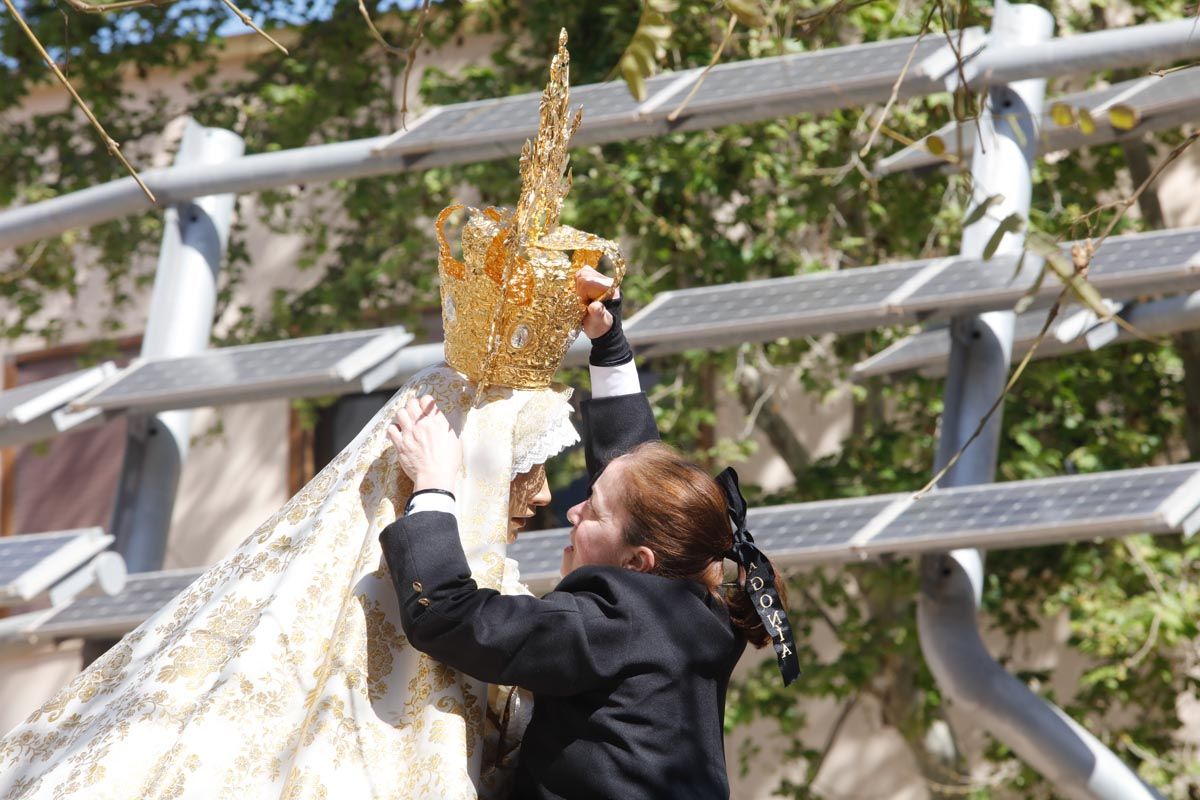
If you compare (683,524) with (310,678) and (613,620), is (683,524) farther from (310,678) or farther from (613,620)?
(310,678)

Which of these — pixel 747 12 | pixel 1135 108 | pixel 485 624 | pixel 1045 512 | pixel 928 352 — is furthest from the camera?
pixel 928 352

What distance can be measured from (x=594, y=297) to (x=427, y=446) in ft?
1.55

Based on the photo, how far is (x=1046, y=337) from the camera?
5895mm

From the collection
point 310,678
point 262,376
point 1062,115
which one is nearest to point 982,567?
point 262,376

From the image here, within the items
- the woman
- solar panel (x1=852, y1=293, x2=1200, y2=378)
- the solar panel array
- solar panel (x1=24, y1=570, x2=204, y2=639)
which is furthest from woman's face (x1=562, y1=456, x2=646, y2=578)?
solar panel (x1=852, y1=293, x2=1200, y2=378)

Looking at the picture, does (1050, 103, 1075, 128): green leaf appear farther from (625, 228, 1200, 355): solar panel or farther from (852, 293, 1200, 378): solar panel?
(852, 293, 1200, 378): solar panel

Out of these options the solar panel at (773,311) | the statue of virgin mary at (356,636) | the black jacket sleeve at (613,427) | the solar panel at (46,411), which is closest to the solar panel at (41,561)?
the solar panel at (46,411)

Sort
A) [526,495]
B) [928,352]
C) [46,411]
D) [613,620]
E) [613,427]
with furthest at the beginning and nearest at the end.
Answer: [928,352] → [46,411] → [613,427] → [526,495] → [613,620]

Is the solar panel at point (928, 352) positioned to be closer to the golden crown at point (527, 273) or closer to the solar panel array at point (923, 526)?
the solar panel array at point (923, 526)

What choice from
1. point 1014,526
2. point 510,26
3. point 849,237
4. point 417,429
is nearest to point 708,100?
point 1014,526

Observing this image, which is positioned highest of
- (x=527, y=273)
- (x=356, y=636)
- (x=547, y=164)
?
(x=547, y=164)

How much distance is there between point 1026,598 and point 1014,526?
3839mm

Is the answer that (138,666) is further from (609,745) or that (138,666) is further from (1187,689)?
(1187,689)

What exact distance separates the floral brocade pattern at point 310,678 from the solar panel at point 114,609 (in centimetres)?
232
